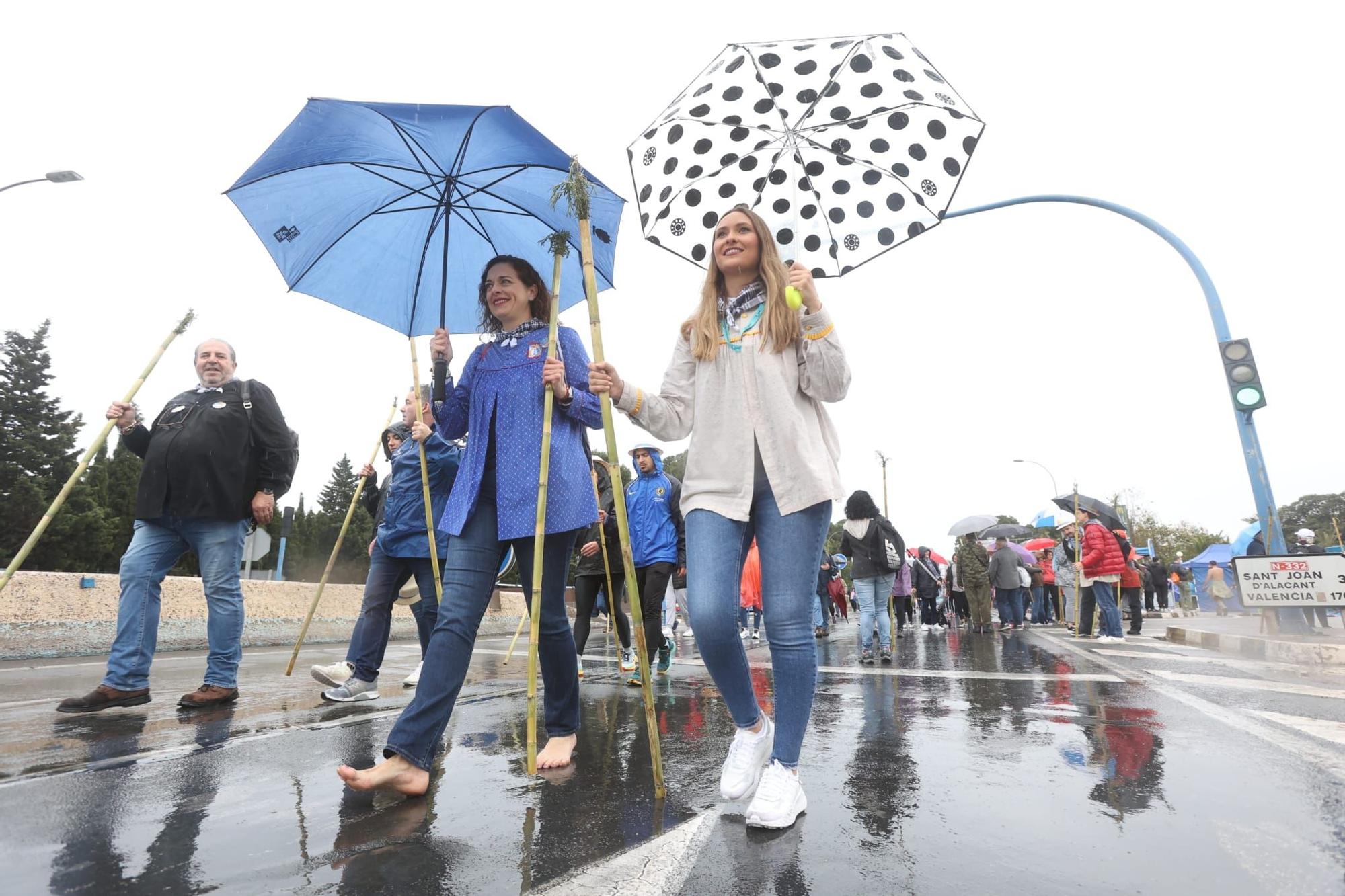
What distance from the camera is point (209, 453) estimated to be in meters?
4.82

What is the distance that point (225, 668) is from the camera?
15.7 feet

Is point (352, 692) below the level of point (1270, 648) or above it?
below

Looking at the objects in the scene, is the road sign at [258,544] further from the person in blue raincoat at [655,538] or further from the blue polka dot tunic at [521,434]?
the blue polka dot tunic at [521,434]

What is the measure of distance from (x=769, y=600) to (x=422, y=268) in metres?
2.84

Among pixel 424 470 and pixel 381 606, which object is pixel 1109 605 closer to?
pixel 381 606

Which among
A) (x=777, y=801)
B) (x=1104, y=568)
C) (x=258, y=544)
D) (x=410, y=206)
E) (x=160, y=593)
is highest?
(x=258, y=544)

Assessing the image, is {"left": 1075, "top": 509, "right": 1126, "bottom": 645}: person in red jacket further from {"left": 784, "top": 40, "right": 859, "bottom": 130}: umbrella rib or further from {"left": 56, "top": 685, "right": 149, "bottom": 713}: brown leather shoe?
{"left": 56, "top": 685, "right": 149, "bottom": 713}: brown leather shoe

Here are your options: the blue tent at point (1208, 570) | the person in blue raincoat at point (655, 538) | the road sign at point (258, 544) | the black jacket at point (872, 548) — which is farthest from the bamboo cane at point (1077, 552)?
the blue tent at point (1208, 570)

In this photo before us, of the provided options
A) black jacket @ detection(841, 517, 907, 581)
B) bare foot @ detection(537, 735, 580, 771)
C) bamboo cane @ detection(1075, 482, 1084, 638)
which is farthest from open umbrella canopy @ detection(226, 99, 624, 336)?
bamboo cane @ detection(1075, 482, 1084, 638)

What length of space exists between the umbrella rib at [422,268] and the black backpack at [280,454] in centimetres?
131

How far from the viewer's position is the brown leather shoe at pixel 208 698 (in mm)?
4512

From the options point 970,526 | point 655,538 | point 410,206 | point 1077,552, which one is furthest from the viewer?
point 970,526

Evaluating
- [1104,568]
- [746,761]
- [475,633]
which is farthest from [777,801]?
[1104,568]

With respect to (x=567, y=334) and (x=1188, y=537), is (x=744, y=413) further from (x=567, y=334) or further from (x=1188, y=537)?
(x=1188, y=537)
